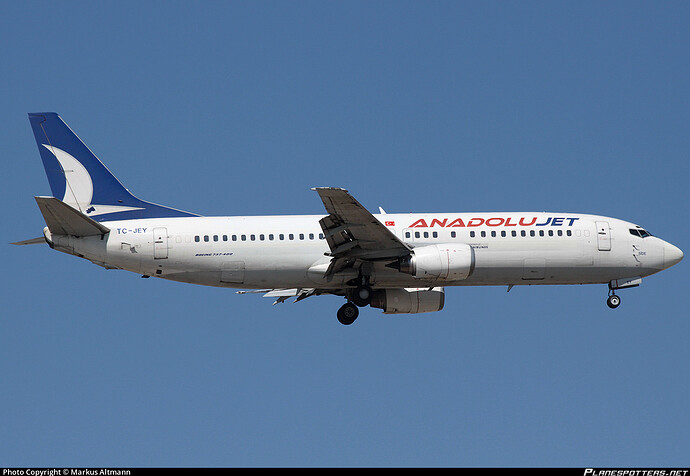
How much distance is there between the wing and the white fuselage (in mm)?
977

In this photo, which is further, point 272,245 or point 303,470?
point 272,245

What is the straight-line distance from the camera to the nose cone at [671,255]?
4791 cm

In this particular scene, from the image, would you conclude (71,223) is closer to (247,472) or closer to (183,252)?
(183,252)

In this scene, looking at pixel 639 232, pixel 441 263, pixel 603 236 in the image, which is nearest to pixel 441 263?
pixel 441 263

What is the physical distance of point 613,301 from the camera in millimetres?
47500

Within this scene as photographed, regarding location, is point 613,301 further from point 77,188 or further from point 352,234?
point 77,188

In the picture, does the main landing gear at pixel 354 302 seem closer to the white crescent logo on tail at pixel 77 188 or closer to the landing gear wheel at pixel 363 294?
the landing gear wheel at pixel 363 294

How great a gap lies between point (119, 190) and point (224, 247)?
5.62m

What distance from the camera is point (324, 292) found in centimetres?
4778

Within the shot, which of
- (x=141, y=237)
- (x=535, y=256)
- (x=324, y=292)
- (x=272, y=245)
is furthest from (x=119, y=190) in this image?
(x=535, y=256)

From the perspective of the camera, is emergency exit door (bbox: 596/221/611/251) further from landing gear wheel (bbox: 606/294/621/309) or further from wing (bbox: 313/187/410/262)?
wing (bbox: 313/187/410/262)

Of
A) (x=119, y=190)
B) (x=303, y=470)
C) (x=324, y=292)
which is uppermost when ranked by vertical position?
(x=119, y=190)

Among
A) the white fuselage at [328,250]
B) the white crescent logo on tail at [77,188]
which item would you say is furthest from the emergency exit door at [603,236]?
the white crescent logo on tail at [77,188]

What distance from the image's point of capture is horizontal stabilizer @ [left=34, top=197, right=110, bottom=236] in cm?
4066
